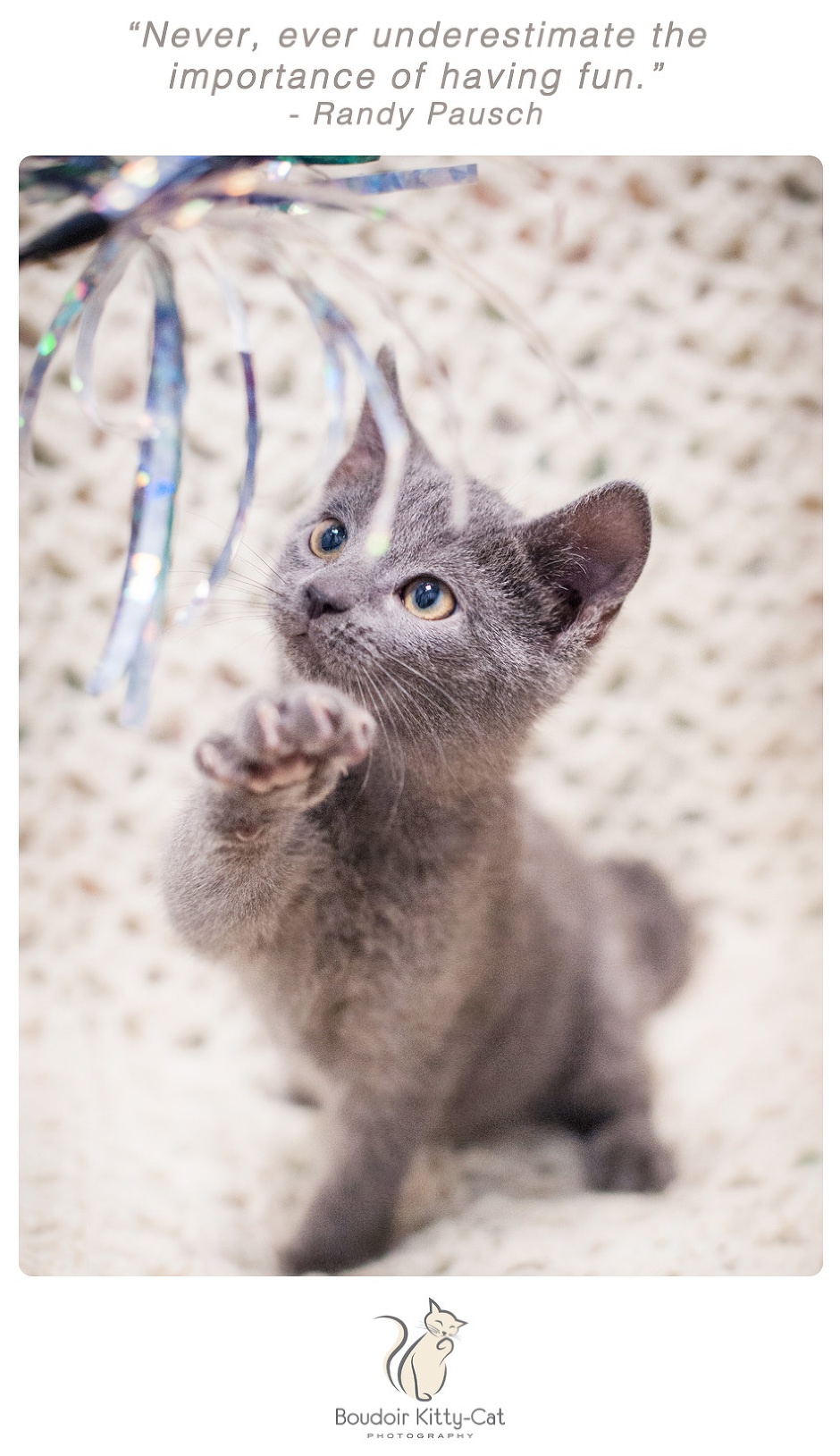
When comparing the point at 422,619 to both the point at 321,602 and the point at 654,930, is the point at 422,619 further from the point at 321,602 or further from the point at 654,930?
the point at 654,930

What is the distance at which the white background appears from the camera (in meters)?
0.68

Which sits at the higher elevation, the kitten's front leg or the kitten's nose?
the kitten's nose

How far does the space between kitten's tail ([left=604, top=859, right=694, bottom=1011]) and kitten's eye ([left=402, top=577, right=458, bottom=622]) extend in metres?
0.56

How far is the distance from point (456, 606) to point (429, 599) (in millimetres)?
19

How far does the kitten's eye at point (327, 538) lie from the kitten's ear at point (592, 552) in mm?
129

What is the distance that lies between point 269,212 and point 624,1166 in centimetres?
84

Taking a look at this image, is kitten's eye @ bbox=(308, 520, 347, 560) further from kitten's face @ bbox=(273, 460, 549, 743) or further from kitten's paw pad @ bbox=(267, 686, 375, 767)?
kitten's paw pad @ bbox=(267, 686, 375, 767)

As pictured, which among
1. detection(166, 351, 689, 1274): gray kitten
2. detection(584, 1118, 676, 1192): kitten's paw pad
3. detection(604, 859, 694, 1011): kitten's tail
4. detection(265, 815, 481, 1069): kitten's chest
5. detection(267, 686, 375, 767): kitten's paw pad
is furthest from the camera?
detection(604, 859, 694, 1011): kitten's tail

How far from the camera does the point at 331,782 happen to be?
556 millimetres

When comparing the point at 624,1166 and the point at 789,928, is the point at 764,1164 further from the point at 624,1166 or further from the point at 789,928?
the point at 789,928

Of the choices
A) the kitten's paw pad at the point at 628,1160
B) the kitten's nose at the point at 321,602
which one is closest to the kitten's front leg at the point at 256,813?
the kitten's nose at the point at 321,602

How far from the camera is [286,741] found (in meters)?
0.50
